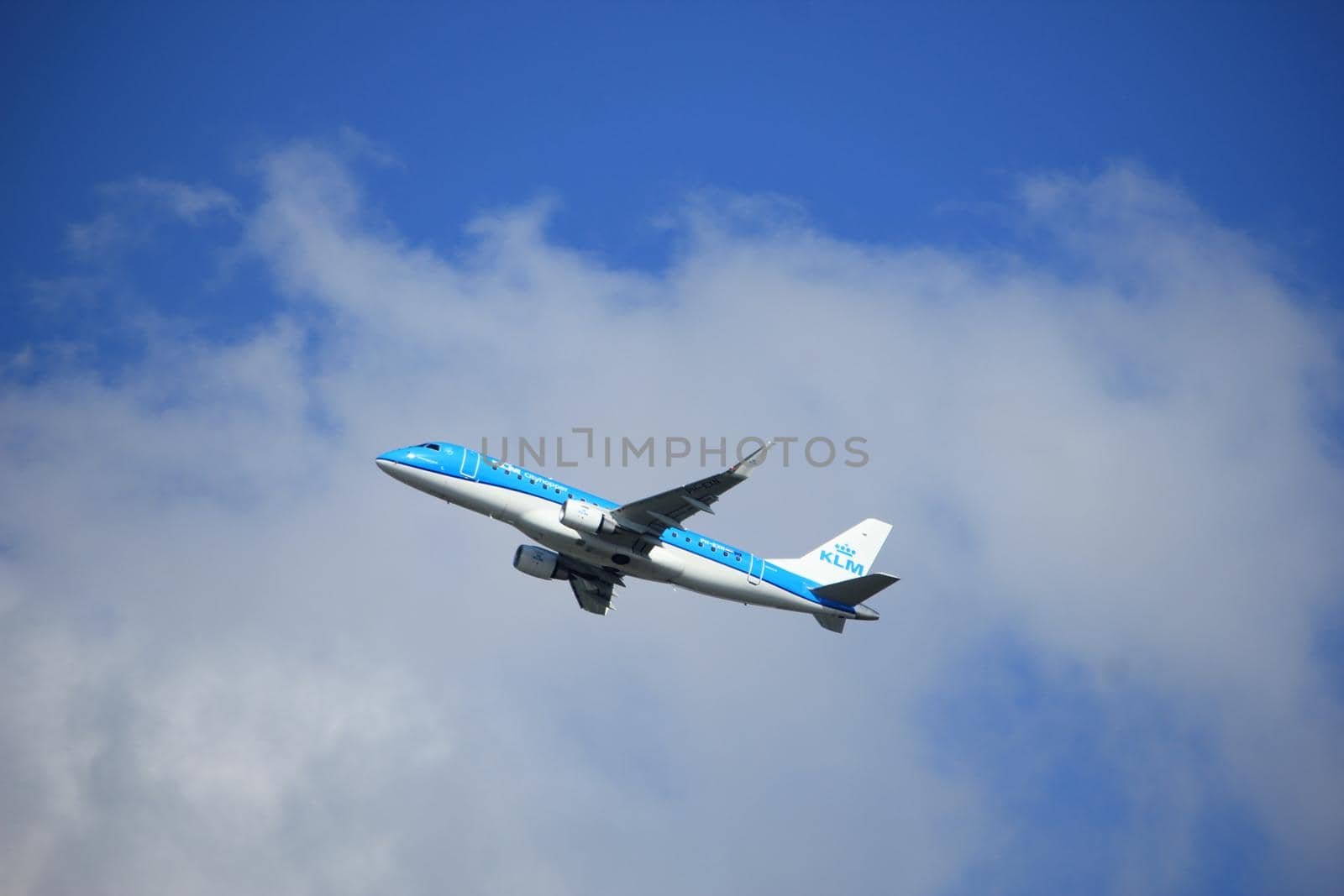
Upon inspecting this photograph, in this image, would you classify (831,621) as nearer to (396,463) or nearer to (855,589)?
(855,589)

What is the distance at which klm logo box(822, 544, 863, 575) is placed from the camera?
71.0 m

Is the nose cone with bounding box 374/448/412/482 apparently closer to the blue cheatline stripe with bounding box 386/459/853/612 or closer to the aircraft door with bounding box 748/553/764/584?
the blue cheatline stripe with bounding box 386/459/853/612

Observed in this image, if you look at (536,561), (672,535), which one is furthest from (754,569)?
(536,561)

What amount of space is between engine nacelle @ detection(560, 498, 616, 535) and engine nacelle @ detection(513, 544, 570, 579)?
867 cm

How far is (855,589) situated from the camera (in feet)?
215

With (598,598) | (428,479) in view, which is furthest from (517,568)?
(428,479)

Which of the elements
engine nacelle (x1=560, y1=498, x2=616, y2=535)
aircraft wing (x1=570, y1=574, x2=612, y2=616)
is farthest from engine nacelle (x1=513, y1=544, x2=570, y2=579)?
engine nacelle (x1=560, y1=498, x2=616, y2=535)

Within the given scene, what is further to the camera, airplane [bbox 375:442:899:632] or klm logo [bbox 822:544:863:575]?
klm logo [bbox 822:544:863:575]

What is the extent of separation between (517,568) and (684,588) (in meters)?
10.1

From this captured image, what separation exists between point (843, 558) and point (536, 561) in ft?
55.8

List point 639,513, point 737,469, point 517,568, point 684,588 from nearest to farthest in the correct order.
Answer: point 737,469 < point 639,513 < point 684,588 < point 517,568

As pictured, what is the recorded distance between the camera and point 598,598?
7300 cm

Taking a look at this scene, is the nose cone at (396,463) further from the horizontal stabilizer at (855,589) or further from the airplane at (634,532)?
the horizontal stabilizer at (855,589)

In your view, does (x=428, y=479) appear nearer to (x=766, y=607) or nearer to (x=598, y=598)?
(x=598, y=598)
